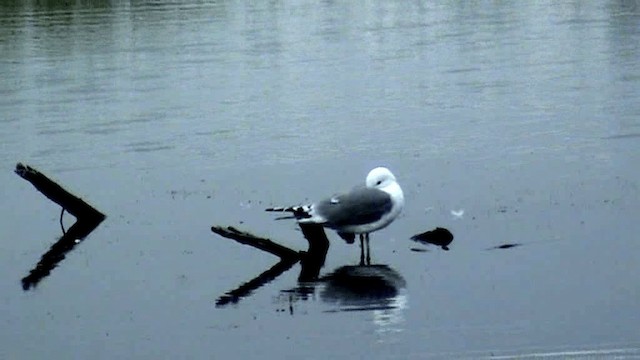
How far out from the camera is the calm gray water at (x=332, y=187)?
1479 centimetres

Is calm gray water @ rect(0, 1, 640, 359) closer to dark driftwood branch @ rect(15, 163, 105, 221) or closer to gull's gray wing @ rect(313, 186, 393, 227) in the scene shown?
dark driftwood branch @ rect(15, 163, 105, 221)

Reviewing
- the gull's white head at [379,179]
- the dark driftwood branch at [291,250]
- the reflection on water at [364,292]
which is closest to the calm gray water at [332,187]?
the reflection on water at [364,292]

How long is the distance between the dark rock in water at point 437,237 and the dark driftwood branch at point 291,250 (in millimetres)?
1194

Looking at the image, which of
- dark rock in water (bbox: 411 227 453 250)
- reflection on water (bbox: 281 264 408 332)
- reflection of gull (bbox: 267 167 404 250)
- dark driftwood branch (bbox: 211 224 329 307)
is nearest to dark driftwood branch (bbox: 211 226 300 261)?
dark driftwood branch (bbox: 211 224 329 307)

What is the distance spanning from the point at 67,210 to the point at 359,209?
505 cm

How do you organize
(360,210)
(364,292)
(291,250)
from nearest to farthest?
(364,292) < (360,210) < (291,250)

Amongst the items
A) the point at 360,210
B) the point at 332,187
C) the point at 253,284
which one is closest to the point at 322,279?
the point at 253,284

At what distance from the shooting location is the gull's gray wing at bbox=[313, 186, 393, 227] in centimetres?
1739

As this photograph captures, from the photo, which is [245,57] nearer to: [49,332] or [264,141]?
[264,141]

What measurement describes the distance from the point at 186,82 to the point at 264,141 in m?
11.9

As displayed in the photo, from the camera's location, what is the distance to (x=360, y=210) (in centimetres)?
1739

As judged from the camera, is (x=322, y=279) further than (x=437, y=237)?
No

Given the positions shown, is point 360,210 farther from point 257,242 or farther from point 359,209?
point 257,242

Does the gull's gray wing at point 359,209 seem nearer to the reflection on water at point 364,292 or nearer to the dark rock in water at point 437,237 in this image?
the reflection on water at point 364,292
